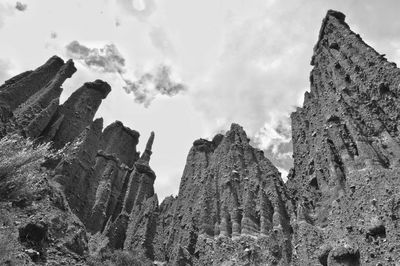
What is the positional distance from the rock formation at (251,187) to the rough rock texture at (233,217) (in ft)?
0.37

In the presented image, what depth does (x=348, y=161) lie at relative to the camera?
23.1m

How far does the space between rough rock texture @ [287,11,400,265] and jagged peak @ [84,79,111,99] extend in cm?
2369

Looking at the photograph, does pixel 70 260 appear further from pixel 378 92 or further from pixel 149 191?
pixel 149 191

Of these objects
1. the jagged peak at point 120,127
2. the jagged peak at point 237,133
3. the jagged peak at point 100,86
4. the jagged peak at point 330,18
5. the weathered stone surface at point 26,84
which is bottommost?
the weathered stone surface at point 26,84

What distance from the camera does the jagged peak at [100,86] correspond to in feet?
141

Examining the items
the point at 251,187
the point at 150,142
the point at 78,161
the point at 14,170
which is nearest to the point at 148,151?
the point at 150,142

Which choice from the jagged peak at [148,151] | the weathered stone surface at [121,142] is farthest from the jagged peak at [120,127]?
the jagged peak at [148,151]

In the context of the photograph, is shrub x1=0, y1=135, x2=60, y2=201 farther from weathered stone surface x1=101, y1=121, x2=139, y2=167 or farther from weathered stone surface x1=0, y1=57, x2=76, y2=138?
weathered stone surface x1=101, y1=121, x2=139, y2=167

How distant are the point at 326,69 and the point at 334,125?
861cm

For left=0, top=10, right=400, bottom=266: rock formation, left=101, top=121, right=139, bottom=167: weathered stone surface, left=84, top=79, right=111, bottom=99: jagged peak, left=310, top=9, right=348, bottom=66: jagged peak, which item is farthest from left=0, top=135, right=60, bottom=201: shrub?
left=101, top=121, right=139, bottom=167: weathered stone surface

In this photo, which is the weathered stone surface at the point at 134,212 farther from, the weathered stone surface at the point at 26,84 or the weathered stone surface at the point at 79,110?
the weathered stone surface at the point at 26,84

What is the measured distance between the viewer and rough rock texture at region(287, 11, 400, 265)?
18.8m

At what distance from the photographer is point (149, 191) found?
52.9 meters

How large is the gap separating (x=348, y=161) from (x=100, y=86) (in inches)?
1216
